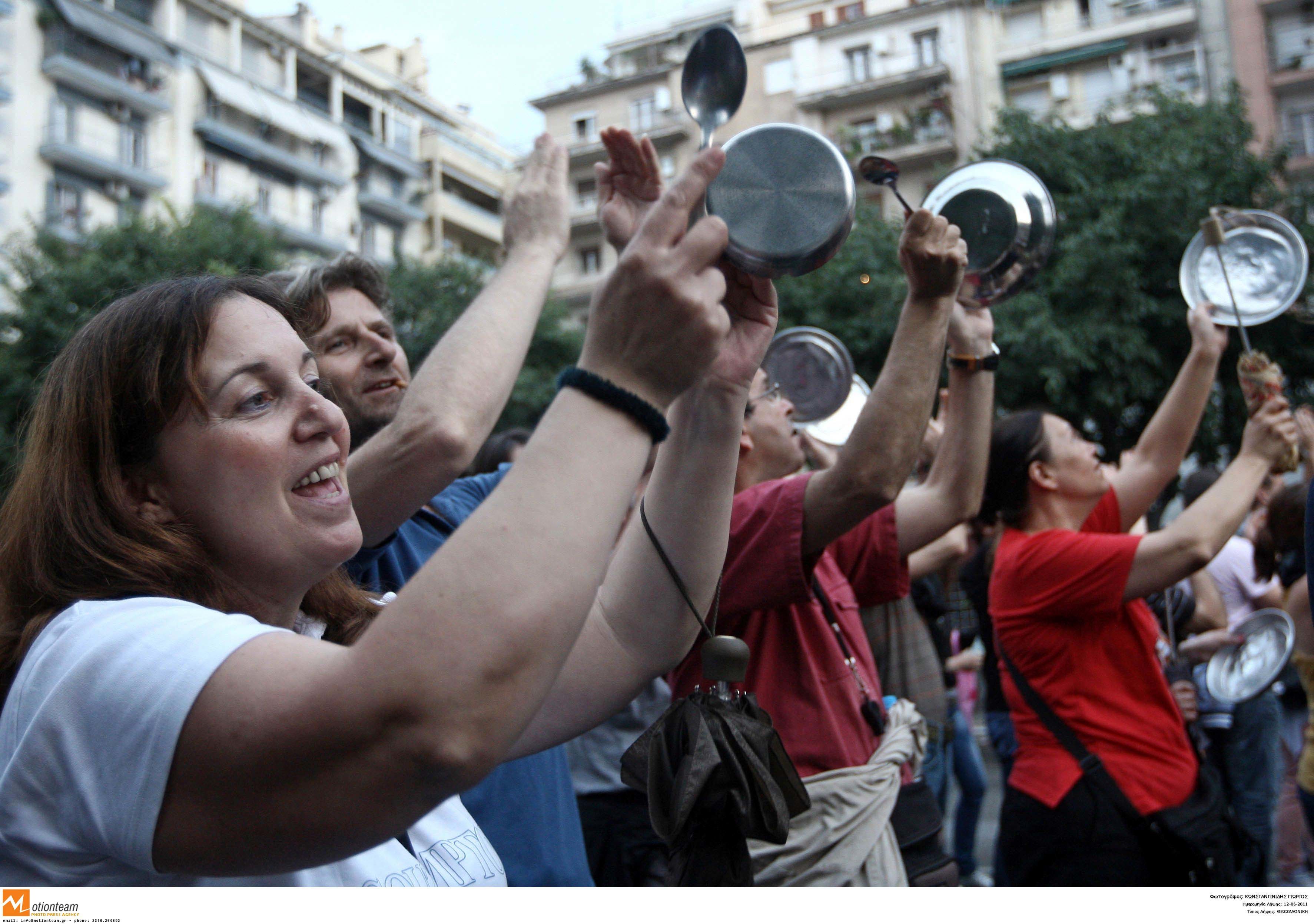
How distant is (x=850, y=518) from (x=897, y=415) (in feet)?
0.77

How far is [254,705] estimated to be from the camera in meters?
0.92

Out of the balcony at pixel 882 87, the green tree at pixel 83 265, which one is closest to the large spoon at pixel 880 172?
the green tree at pixel 83 265

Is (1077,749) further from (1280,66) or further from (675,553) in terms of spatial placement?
(1280,66)

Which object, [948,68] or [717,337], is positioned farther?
[948,68]

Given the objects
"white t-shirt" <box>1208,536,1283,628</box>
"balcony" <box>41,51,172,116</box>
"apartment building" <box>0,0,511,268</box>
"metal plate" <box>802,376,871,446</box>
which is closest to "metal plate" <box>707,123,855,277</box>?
"metal plate" <box>802,376,871,446</box>

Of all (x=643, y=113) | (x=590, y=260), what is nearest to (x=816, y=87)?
(x=643, y=113)

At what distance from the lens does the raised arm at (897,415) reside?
6.91ft

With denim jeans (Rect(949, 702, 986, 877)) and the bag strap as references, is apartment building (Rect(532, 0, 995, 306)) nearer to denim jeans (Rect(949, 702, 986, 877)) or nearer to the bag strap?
denim jeans (Rect(949, 702, 986, 877))

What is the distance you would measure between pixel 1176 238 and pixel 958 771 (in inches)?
462

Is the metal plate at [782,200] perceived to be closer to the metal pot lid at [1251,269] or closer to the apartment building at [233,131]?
the metal pot lid at [1251,269]

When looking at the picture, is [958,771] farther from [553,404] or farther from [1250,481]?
[553,404]

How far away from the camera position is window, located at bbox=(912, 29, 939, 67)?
2773 cm

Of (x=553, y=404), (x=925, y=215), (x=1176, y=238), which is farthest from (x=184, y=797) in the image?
(x=1176, y=238)

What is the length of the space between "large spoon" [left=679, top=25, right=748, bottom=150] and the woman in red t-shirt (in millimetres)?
1914
